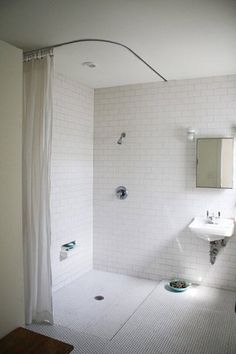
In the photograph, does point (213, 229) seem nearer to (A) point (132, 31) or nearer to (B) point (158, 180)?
(B) point (158, 180)

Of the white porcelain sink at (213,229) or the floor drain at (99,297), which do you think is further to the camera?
the floor drain at (99,297)

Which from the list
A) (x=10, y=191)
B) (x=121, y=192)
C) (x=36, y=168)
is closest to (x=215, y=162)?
(x=121, y=192)

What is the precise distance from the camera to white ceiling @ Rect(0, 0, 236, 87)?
2078 millimetres

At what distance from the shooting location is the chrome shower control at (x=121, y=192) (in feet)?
14.1

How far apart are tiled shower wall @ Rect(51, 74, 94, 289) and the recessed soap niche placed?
0.04 m

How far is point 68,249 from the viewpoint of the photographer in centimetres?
390

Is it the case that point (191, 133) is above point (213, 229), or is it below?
above

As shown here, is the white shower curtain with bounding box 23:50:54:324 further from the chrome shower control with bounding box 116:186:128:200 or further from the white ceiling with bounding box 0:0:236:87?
the chrome shower control with bounding box 116:186:128:200

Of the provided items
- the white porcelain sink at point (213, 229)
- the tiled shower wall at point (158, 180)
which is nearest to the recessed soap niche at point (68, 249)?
the tiled shower wall at point (158, 180)

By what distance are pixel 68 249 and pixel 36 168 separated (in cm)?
142

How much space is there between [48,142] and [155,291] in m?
2.28

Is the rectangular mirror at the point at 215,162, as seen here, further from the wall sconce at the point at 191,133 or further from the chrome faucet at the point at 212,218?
the chrome faucet at the point at 212,218

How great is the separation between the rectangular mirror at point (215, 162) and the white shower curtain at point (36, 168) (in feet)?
6.34

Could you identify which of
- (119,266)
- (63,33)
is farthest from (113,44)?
(119,266)
